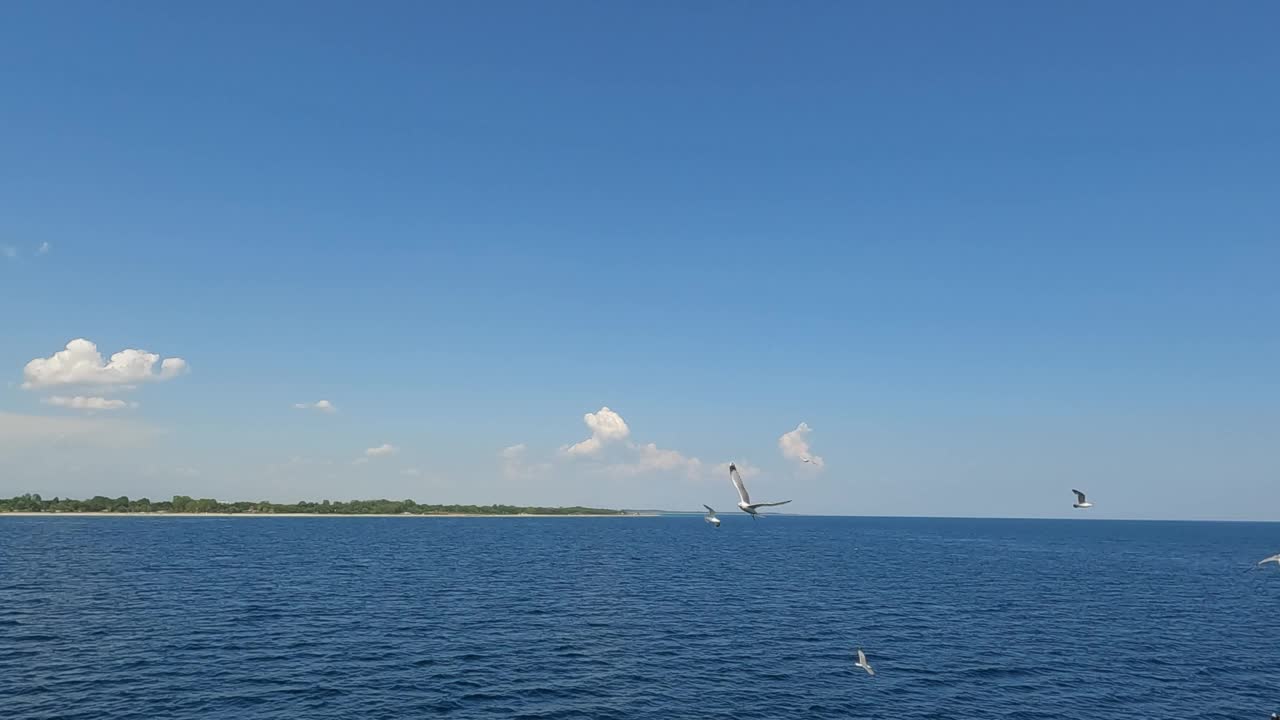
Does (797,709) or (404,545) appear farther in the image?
(404,545)

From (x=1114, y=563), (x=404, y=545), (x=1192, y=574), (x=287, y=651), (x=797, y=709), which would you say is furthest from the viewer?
(x=404, y=545)

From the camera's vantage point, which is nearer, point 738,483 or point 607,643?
point 738,483

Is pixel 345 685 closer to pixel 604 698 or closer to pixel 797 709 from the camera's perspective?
pixel 604 698

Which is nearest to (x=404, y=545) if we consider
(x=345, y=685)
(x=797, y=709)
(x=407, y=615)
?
(x=407, y=615)

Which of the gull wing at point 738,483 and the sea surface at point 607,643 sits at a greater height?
the gull wing at point 738,483

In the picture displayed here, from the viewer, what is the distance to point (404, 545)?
170 meters

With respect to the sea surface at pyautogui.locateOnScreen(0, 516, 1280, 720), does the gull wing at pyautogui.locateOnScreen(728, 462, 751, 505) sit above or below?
above

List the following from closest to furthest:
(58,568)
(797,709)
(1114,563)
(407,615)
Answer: (797,709) < (407,615) < (58,568) < (1114,563)

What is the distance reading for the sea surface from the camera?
43719 millimetres

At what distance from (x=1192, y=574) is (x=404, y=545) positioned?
17501cm

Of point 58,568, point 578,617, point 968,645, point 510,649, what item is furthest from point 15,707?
point 58,568

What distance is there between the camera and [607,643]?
60156 millimetres

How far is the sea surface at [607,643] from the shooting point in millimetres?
43719

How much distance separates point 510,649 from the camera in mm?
56688
